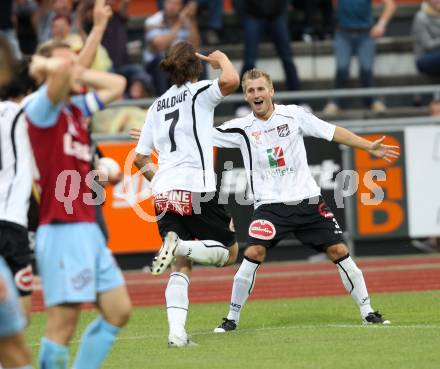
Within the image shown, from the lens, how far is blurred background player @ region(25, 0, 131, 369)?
6.77m

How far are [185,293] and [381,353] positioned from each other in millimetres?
1647

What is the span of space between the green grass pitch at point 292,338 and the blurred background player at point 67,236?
5.15ft

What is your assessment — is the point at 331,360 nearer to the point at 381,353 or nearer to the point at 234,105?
the point at 381,353

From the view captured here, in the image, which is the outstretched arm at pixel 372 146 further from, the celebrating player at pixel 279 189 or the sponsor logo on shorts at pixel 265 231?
the sponsor logo on shorts at pixel 265 231

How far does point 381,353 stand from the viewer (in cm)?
870

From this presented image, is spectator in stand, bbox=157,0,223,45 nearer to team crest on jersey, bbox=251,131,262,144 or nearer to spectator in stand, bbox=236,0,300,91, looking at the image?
spectator in stand, bbox=236,0,300,91

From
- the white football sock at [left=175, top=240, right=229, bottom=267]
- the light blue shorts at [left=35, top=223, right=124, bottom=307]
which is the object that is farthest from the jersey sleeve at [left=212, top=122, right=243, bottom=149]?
the light blue shorts at [left=35, top=223, right=124, bottom=307]

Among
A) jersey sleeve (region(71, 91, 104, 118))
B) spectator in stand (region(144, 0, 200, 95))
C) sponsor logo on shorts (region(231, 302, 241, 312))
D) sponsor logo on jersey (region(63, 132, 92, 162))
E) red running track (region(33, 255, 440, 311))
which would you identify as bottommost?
red running track (region(33, 255, 440, 311))

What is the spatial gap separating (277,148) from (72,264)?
3.96 meters

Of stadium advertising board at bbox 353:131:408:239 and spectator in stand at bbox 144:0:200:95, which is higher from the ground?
A: spectator in stand at bbox 144:0:200:95

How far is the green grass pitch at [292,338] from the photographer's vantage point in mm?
8492

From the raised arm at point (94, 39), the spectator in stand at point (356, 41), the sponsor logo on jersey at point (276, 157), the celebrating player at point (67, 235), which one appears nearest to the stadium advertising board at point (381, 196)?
the spectator in stand at point (356, 41)

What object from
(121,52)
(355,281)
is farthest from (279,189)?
(121,52)

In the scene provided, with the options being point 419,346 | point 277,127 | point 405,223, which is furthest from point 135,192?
point 419,346
